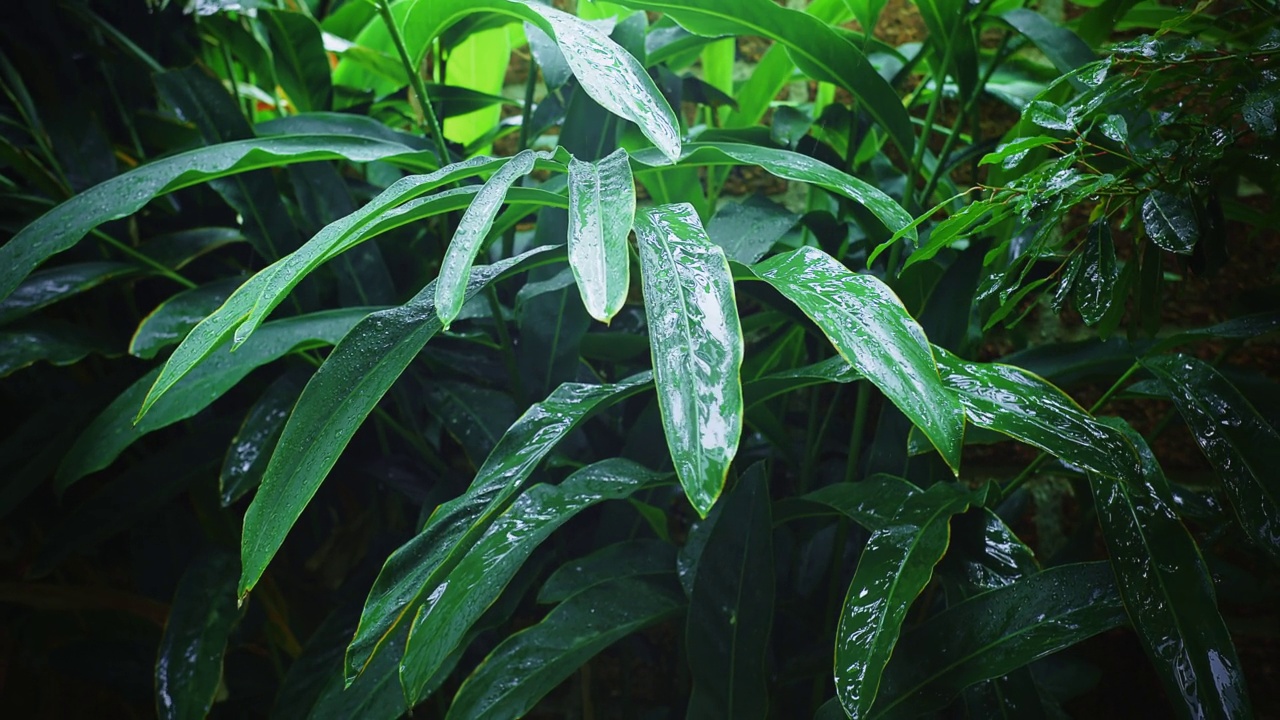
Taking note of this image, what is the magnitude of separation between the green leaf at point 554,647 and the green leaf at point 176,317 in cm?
36

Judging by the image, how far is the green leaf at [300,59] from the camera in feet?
2.56

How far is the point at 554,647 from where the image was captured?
53 cm

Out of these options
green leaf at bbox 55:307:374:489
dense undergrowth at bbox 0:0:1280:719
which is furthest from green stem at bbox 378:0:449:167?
green leaf at bbox 55:307:374:489

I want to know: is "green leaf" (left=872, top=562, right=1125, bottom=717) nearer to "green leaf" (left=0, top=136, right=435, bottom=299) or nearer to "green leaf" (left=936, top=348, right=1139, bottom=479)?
"green leaf" (left=936, top=348, right=1139, bottom=479)

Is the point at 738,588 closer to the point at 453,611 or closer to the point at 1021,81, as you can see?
the point at 453,611

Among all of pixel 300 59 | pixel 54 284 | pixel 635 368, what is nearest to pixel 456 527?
pixel 635 368

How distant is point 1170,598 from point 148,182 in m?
0.70

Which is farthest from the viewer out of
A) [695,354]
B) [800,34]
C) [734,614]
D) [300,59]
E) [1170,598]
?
[300,59]

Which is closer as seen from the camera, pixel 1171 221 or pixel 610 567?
pixel 1171 221

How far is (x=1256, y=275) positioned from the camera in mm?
889

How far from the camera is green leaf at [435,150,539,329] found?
0.32 metres

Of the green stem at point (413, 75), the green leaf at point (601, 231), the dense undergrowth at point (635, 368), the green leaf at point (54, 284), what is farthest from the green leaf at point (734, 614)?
the green leaf at point (54, 284)

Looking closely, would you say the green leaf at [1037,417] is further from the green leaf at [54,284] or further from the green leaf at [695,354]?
the green leaf at [54,284]

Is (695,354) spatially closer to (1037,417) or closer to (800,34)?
(1037,417)
